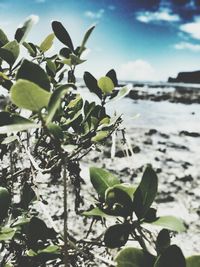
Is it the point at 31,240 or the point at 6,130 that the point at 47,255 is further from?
the point at 6,130

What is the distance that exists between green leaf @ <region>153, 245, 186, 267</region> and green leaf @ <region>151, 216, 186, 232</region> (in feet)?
0.11

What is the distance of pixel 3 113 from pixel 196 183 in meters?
4.61

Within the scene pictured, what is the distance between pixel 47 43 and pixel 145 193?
78 centimetres

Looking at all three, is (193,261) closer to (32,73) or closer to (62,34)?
(32,73)

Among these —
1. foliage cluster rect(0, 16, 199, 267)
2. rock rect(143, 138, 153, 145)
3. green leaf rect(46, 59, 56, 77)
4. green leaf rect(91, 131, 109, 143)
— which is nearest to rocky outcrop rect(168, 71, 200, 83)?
rock rect(143, 138, 153, 145)

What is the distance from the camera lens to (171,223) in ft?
2.02

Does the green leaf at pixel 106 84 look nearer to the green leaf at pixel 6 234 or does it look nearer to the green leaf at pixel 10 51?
the green leaf at pixel 10 51

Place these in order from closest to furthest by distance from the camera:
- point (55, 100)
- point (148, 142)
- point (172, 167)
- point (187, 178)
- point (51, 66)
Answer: point (55, 100) < point (51, 66) < point (187, 178) < point (172, 167) < point (148, 142)

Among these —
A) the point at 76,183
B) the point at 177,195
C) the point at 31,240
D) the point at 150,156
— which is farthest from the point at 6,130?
the point at 150,156

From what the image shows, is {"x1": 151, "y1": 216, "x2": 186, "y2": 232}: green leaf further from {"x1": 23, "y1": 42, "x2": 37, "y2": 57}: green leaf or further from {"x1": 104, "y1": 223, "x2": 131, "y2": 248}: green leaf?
{"x1": 23, "y1": 42, "x2": 37, "y2": 57}: green leaf

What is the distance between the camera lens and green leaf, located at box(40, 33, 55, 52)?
4.07ft

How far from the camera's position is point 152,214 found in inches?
26.5

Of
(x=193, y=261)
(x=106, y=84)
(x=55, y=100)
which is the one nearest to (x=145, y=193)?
(x=193, y=261)

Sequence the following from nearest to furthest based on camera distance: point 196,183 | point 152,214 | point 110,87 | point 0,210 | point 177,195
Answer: point 152,214 < point 0,210 < point 110,87 < point 177,195 < point 196,183
